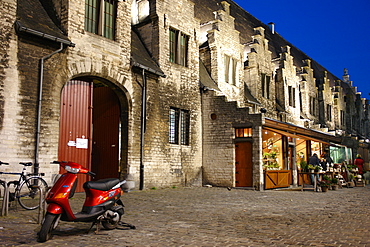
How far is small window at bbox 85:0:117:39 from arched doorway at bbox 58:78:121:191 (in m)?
1.80

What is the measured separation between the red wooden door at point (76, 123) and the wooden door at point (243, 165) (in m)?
7.03

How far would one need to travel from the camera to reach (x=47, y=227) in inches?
196

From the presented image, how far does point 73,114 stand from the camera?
11.9 m

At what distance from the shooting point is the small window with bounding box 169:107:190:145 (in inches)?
607

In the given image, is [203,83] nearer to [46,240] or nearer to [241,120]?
[241,120]

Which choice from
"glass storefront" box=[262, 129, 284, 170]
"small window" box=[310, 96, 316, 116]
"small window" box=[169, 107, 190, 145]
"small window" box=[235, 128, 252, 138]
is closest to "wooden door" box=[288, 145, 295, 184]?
"glass storefront" box=[262, 129, 284, 170]

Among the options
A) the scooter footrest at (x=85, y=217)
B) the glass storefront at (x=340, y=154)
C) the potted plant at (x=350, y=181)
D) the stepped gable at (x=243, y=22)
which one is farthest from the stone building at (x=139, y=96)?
the scooter footrest at (x=85, y=217)

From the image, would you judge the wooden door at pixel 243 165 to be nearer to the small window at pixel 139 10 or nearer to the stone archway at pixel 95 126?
the stone archway at pixel 95 126

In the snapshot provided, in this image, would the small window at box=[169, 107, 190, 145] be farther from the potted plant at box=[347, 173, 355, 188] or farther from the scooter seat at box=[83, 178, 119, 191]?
the scooter seat at box=[83, 178, 119, 191]

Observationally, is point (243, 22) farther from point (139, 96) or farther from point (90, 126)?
point (90, 126)

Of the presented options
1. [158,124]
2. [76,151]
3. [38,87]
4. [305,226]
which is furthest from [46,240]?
[158,124]

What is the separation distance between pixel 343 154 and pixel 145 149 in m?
16.3

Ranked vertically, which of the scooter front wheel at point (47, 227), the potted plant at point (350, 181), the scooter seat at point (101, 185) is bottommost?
the potted plant at point (350, 181)

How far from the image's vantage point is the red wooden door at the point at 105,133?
13.6 meters
